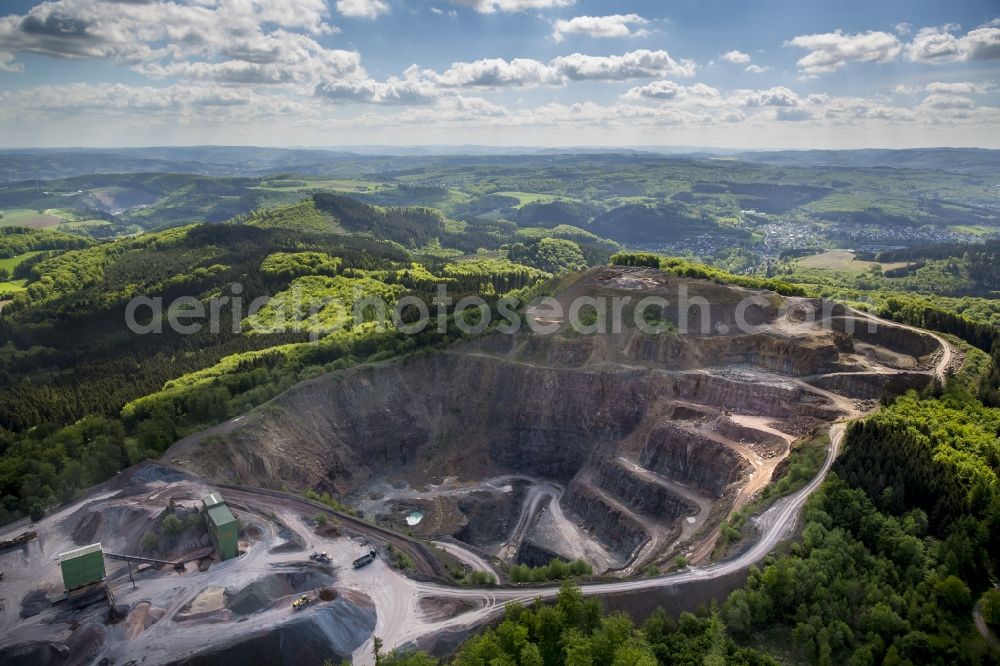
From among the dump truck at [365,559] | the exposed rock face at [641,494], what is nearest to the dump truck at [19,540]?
the dump truck at [365,559]

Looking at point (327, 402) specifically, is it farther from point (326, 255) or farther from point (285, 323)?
point (326, 255)

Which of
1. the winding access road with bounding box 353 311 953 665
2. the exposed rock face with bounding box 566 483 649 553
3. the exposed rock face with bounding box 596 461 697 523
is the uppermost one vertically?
the winding access road with bounding box 353 311 953 665

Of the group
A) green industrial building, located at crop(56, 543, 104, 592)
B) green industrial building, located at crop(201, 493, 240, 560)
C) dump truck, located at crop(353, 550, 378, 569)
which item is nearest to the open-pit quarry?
dump truck, located at crop(353, 550, 378, 569)

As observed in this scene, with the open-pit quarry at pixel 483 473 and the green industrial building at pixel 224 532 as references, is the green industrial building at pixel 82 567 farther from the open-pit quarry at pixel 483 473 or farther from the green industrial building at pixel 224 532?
the green industrial building at pixel 224 532

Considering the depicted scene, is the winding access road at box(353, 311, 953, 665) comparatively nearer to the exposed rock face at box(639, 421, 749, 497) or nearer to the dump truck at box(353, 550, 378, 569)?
the dump truck at box(353, 550, 378, 569)

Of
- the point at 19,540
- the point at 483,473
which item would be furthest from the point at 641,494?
the point at 19,540

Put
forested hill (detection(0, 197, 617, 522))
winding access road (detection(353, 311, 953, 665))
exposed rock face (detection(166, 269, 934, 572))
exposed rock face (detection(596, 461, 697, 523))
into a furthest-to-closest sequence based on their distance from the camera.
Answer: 1. exposed rock face (detection(166, 269, 934, 572))
2. exposed rock face (detection(596, 461, 697, 523))
3. forested hill (detection(0, 197, 617, 522))
4. winding access road (detection(353, 311, 953, 665))

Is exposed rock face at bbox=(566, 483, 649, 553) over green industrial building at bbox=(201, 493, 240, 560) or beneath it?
beneath
